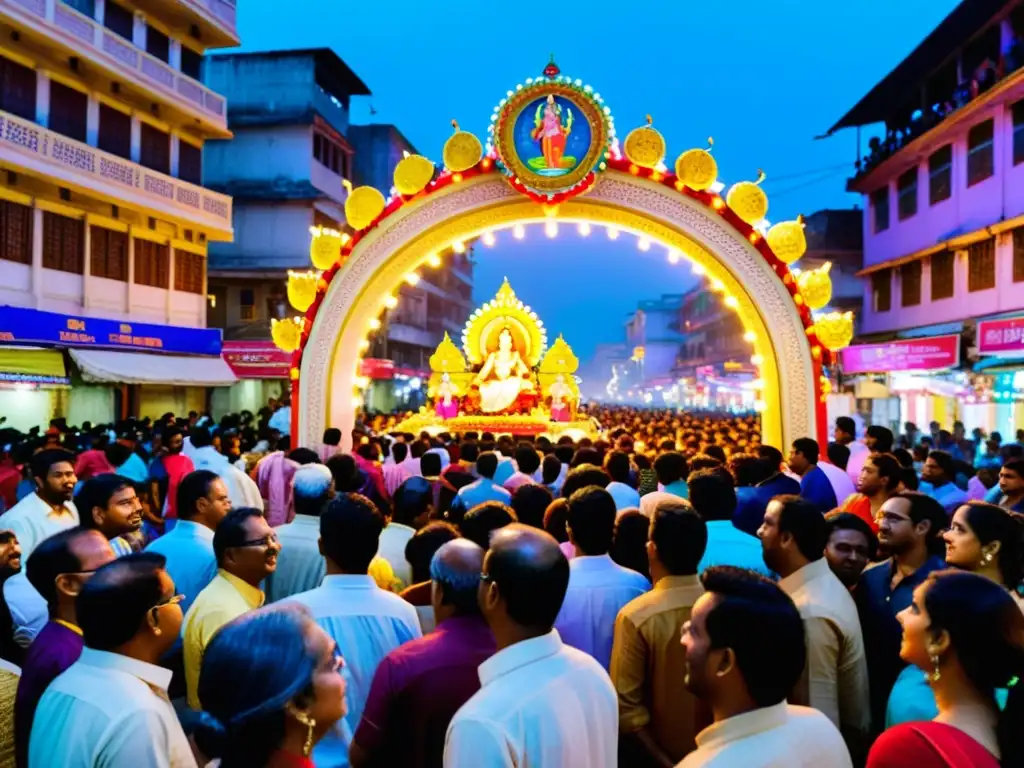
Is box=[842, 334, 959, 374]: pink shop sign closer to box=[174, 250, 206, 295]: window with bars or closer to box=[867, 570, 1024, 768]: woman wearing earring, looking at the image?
box=[867, 570, 1024, 768]: woman wearing earring

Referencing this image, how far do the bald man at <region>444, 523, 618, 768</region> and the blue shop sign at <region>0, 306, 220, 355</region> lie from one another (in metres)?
15.4

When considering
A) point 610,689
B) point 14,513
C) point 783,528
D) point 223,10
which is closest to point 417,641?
point 610,689

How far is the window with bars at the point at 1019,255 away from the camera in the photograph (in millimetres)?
17125

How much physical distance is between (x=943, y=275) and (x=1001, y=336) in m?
7.76

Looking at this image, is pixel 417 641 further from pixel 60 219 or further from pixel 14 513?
pixel 60 219

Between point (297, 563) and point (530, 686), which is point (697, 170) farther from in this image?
point (530, 686)

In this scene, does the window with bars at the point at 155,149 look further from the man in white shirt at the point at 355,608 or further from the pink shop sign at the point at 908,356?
the man in white shirt at the point at 355,608

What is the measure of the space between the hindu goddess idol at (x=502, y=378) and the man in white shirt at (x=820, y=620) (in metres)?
16.1

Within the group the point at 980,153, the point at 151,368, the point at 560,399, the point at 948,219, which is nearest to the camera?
the point at 980,153

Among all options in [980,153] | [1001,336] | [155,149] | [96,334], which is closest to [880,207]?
[980,153]

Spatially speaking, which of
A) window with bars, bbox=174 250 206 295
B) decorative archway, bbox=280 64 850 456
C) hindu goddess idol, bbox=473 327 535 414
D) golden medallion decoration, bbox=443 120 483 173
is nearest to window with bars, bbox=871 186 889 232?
hindu goddess idol, bbox=473 327 535 414

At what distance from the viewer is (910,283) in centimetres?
2273

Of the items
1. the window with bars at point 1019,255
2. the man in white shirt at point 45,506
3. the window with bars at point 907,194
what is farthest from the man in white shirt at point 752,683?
the window with bars at point 907,194

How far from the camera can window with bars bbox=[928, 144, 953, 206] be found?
67.9 feet
